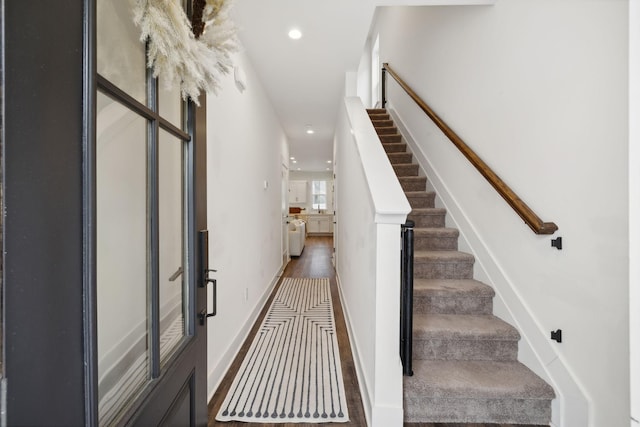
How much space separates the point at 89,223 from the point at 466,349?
6.36 ft

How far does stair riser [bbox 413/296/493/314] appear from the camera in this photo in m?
1.91

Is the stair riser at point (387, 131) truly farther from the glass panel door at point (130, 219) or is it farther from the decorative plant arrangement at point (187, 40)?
the glass panel door at point (130, 219)

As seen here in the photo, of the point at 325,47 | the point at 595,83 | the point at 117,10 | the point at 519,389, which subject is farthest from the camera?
the point at 325,47

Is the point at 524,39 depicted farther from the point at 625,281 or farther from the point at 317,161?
the point at 317,161

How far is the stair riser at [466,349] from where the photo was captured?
1.67 m

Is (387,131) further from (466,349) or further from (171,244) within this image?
(171,244)

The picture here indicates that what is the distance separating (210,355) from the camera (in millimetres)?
1727

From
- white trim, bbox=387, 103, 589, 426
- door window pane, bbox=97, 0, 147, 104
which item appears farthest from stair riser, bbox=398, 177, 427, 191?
door window pane, bbox=97, 0, 147, 104

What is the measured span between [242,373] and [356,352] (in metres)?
0.82

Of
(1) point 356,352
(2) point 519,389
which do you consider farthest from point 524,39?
(1) point 356,352

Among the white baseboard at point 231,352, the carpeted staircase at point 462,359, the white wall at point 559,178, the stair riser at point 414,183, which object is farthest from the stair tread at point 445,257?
the white baseboard at point 231,352

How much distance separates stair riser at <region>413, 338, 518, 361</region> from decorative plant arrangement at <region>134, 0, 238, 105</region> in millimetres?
1745

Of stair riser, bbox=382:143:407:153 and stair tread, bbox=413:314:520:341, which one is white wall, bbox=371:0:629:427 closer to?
stair tread, bbox=413:314:520:341

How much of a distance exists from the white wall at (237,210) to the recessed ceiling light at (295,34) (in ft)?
1.59
